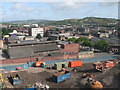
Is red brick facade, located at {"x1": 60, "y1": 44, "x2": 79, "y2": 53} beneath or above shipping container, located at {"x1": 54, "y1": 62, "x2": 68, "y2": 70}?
above

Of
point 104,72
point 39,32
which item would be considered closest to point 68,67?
point 104,72

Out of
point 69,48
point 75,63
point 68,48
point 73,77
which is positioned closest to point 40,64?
point 75,63

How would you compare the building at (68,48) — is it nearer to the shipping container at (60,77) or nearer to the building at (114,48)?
the building at (114,48)

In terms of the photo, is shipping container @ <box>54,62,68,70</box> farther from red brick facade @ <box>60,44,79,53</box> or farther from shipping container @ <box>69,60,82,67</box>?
red brick facade @ <box>60,44,79,53</box>

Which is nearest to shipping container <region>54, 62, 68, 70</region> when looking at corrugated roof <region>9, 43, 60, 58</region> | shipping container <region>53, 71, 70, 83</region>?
shipping container <region>53, 71, 70, 83</region>

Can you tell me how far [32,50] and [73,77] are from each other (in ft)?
35.1

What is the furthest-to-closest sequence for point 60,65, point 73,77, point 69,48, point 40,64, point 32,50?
1. point 69,48
2. point 32,50
3. point 40,64
4. point 60,65
5. point 73,77

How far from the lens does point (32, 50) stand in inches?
987

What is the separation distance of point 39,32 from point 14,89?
1842 inches

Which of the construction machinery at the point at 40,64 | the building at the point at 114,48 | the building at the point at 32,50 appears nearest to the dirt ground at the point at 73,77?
the construction machinery at the point at 40,64

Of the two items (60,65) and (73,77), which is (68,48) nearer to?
(60,65)

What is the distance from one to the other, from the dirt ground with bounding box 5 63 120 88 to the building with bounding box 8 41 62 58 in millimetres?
3962

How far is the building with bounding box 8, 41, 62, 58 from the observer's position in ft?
76.4

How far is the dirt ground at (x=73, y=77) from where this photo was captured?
15.2 m
